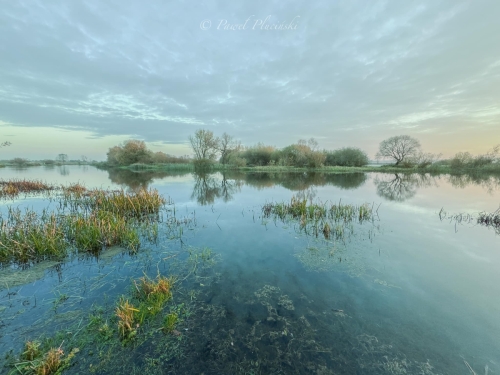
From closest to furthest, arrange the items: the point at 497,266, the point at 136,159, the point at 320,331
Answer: the point at 320,331
the point at 497,266
the point at 136,159

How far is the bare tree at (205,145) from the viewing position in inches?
1715

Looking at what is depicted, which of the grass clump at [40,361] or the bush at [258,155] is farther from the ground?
the bush at [258,155]

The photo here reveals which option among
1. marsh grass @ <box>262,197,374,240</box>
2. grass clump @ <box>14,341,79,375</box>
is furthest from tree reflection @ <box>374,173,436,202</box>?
grass clump @ <box>14,341,79,375</box>

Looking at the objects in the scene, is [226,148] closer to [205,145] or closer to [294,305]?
[205,145]

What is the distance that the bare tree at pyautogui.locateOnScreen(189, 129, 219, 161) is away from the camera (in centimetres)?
4356

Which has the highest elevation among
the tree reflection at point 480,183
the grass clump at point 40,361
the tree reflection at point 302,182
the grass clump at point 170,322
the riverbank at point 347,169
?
the riverbank at point 347,169

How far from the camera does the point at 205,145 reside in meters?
44.1

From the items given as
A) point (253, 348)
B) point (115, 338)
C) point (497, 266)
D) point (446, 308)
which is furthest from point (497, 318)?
point (115, 338)

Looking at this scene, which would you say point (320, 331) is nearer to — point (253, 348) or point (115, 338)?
point (253, 348)

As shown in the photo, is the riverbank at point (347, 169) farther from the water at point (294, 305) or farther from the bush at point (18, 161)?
the water at point (294, 305)

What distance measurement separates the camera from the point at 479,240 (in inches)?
267

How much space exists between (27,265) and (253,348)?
18.3ft

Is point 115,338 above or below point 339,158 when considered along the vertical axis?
below

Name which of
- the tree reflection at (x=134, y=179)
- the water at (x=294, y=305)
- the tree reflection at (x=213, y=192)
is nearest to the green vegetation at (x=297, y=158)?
the tree reflection at (x=134, y=179)
